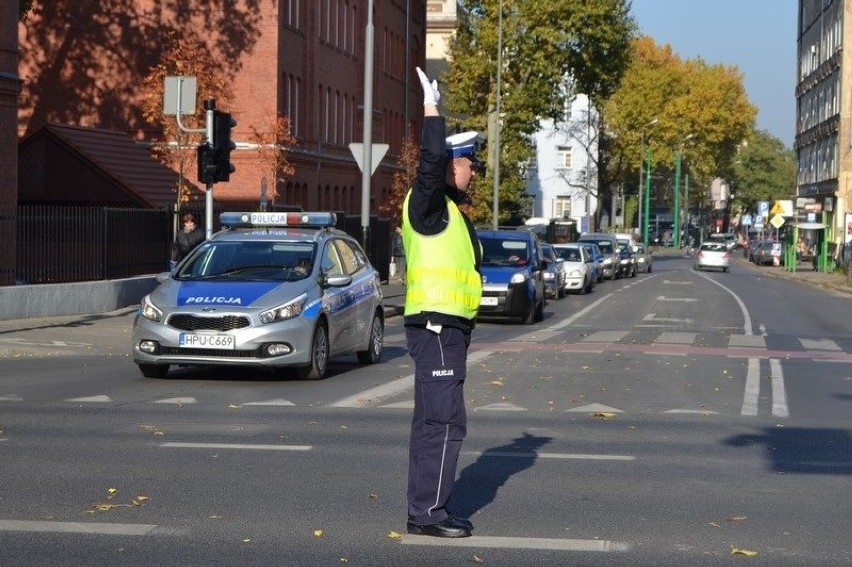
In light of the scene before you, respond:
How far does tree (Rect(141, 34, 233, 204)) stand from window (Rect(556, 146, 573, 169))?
74532 mm

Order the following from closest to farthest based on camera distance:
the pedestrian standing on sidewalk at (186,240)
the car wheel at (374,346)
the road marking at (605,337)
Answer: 1. the car wheel at (374,346)
2. the road marking at (605,337)
3. the pedestrian standing on sidewalk at (186,240)

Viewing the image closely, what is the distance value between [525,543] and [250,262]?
9.72 m

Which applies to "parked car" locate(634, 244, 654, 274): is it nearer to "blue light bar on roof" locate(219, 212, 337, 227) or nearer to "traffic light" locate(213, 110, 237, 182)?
"traffic light" locate(213, 110, 237, 182)

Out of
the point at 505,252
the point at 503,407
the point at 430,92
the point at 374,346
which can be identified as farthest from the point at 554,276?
the point at 430,92

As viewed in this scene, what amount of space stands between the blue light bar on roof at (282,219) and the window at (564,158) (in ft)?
330

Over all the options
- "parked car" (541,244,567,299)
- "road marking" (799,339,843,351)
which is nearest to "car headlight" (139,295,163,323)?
"road marking" (799,339,843,351)

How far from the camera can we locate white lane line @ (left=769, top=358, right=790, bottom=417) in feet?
44.3

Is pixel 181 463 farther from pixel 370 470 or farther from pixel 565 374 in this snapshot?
pixel 565 374

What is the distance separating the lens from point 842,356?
21.4 metres

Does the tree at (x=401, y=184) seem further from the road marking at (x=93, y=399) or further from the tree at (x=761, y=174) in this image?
the tree at (x=761, y=174)

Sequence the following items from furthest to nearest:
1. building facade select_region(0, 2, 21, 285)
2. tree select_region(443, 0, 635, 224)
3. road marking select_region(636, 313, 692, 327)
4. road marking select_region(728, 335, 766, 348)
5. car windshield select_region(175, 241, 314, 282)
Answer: tree select_region(443, 0, 635, 224) → road marking select_region(636, 313, 692, 327) → building facade select_region(0, 2, 21, 285) → road marking select_region(728, 335, 766, 348) → car windshield select_region(175, 241, 314, 282)

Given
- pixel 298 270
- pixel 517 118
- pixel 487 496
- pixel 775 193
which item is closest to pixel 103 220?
pixel 298 270

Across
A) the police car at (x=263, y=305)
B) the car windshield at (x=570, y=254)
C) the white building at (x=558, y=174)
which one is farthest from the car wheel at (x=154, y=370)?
the white building at (x=558, y=174)

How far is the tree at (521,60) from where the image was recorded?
65062 millimetres
